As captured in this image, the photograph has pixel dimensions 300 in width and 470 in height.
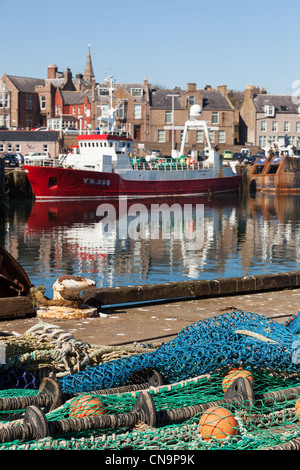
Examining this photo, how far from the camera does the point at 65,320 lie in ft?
27.9

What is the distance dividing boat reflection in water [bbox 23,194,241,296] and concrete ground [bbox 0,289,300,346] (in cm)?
727

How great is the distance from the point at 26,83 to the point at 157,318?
79278mm

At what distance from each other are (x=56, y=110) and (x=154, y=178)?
1331 inches

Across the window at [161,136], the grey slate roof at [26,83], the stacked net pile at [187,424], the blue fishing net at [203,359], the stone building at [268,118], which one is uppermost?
the grey slate roof at [26,83]

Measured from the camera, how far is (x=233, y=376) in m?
5.57

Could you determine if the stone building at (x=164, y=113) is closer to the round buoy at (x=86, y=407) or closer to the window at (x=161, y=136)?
the window at (x=161, y=136)

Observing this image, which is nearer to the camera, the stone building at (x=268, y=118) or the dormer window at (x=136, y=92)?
the dormer window at (x=136, y=92)

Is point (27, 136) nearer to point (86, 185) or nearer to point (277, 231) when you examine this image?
point (86, 185)

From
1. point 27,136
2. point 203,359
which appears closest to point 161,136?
point 27,136

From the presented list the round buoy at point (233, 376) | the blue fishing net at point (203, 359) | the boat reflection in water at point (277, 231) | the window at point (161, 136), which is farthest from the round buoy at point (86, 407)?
the window at point (161, 136)

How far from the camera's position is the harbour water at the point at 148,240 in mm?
19234

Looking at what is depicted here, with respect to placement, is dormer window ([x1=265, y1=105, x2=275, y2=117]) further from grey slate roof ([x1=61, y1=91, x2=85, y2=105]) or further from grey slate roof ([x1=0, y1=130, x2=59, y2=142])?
grey slate roof ([x1=0, y1=130, x2=59, y2=142])

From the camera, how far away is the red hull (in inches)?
1853
